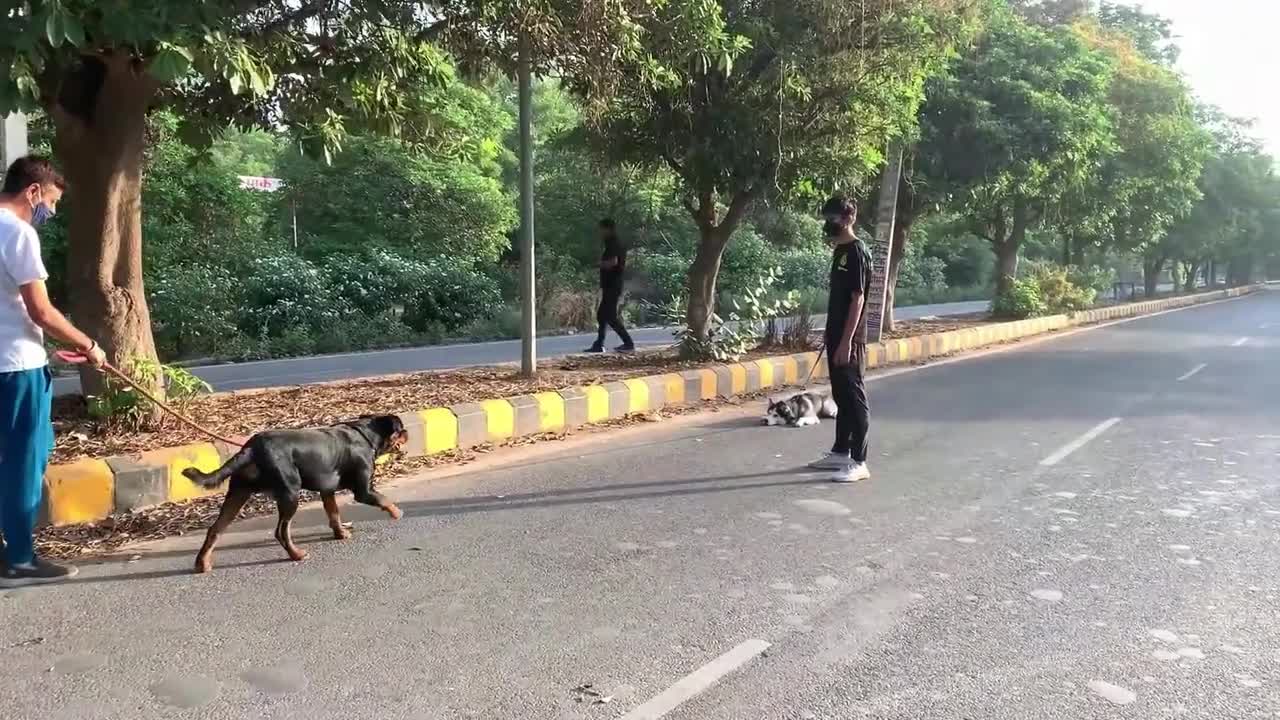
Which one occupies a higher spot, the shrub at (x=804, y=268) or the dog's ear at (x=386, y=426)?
the shrub at (x=804, y=268)

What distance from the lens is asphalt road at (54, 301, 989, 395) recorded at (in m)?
11.8

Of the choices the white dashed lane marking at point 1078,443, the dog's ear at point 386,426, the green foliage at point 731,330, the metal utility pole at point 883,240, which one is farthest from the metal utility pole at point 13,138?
the metal utility pole at point 883,240

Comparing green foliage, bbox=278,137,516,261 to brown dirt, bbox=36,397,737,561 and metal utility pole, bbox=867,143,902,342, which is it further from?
brown dirt, bbox=36,397,737,561

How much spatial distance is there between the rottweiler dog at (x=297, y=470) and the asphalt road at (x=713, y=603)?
0.61ft

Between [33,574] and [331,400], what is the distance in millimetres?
4025

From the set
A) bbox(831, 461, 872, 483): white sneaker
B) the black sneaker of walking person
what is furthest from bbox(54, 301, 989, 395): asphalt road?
the black sneaker of walking person

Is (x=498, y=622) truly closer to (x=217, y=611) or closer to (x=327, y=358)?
(x=217, y=611)

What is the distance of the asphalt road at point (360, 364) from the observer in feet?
38.5

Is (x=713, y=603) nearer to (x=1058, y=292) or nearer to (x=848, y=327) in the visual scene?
(x=848, y=327)

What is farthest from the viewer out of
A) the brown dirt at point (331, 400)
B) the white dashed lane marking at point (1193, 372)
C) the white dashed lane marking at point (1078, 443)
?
the white dashed lane marking at point (1193, 372)

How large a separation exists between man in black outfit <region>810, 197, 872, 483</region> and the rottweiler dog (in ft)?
9.77

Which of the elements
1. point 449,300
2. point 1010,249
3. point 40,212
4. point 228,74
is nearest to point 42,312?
point 40,212

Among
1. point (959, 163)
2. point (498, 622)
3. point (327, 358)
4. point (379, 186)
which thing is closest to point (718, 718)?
point (498, 622)

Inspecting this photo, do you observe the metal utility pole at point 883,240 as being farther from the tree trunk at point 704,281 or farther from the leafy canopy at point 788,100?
the tree trunk at point 704,281
